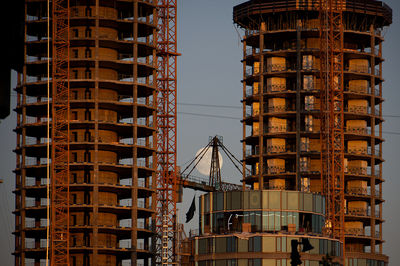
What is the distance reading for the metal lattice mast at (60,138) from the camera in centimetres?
15000

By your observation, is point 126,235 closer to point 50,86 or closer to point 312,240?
point 50,86

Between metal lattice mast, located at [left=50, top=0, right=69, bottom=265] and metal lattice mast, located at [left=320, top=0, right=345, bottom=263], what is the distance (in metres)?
45.3

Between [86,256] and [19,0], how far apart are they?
156850 mm

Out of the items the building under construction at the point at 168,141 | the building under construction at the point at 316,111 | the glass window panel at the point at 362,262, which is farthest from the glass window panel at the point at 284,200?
the glass window panel at the point at 362,262

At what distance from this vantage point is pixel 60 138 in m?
159

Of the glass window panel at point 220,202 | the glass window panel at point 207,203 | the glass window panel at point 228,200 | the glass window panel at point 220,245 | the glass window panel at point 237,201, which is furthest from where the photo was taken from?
the glass window panel at point 207,203

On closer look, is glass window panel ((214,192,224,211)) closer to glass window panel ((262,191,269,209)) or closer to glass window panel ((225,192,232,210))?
glass window panel ((225,192,232,210))

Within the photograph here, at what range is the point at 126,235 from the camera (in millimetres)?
166875

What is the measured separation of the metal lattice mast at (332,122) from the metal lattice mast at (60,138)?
149 feet

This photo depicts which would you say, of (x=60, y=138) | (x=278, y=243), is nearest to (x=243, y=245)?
(x=278, y=243)

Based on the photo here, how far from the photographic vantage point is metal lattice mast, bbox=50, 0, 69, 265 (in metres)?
150

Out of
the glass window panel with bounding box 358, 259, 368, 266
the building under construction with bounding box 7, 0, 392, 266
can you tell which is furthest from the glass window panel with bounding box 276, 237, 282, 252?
the glass window panel with bounding box 358, 259, 368, 266

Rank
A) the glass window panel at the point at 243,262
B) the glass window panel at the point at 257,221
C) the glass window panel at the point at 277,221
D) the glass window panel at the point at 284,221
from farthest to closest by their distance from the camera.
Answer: the glass window panel at the point at 284,221 < the glass window panel at the point at 277,221 < the glass window panel at the point at 257,221 < the glass window panel at the point at 243,262

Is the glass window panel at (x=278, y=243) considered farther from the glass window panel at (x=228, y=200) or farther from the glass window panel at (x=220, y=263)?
the glass window panel at (x=228, y=200)
